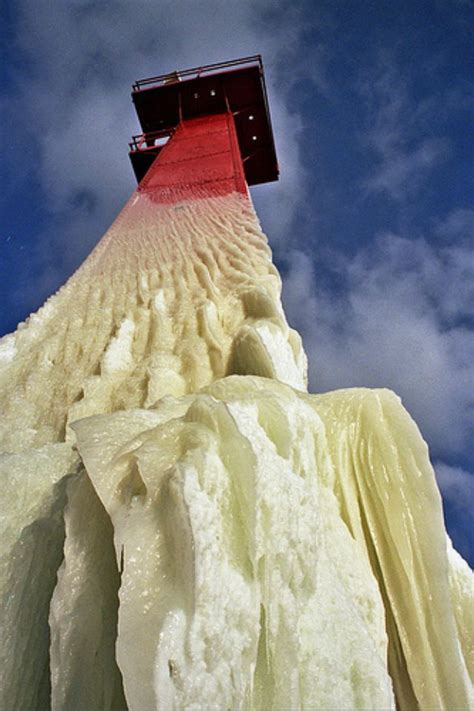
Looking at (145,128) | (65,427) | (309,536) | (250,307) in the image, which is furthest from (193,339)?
(145,128)

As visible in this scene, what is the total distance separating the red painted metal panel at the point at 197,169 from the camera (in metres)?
2.31

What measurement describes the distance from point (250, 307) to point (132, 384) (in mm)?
394

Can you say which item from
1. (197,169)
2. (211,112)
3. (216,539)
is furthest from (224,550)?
(211,112)

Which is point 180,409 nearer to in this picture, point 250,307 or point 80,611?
point 80,611

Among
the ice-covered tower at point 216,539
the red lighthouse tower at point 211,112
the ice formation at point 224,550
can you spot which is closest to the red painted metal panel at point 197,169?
the red lighthouse tower at point 211,112

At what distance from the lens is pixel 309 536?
65 centimetres

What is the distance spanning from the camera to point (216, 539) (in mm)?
531

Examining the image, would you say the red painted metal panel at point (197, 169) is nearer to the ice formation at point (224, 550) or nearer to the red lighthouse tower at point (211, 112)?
the red lighthouse tower at point (211, 112)

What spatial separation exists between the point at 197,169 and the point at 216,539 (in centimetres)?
238

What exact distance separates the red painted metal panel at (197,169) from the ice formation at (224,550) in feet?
4.44

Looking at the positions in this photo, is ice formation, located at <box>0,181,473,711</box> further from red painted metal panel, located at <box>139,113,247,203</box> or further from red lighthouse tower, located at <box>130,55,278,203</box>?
red lighthouse tower, located at <box>130,55,278,203</box>

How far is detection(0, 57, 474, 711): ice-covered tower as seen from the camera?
497 mm

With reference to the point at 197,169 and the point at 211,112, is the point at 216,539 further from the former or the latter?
the point at 211,112

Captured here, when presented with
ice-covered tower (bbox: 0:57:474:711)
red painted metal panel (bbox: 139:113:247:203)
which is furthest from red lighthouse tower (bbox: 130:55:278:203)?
ice-covered tower (bbox: 0:57:474:711)
